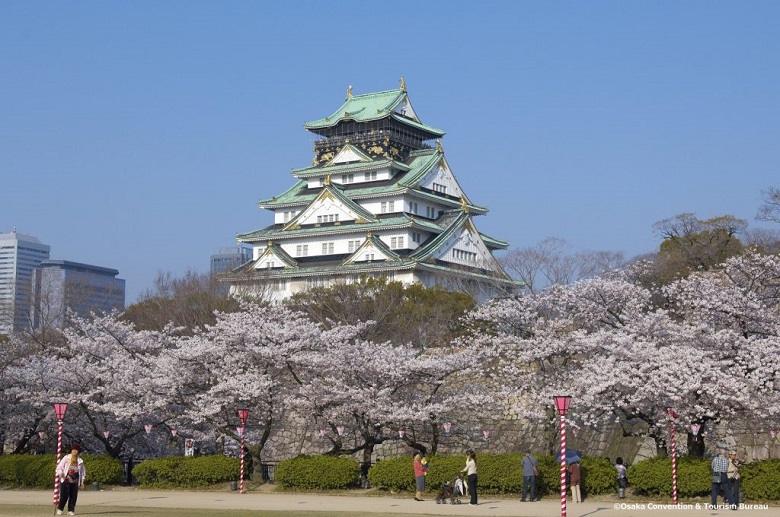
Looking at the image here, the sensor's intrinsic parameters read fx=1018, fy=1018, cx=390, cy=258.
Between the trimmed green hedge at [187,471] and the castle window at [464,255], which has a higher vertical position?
the castle window at [464,255]

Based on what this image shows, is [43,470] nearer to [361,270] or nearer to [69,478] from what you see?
[69,478]

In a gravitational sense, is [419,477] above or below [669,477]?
below

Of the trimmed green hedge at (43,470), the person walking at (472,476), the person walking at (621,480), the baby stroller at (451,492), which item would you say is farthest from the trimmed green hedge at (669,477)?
the trimmed green hedge at (43,470)

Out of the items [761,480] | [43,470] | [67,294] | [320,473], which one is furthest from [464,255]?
[761,480]

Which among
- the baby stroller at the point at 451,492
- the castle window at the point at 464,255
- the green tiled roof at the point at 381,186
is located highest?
the green tiled roof at the point at 381,186

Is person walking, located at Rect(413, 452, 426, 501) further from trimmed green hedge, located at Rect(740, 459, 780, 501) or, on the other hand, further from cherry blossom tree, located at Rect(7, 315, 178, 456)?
cherry blossom tree, located at Rect(7, 315, 178, 456)

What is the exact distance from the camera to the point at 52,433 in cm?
3522

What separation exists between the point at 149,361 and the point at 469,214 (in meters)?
41.5

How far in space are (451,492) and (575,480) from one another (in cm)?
304

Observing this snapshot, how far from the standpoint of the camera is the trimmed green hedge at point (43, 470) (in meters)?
30.0

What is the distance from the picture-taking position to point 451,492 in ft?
82.5

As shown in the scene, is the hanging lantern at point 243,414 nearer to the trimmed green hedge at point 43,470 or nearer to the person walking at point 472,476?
the trimmed green hedge at point 43,470

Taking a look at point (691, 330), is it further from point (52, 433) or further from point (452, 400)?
point (52, 433)

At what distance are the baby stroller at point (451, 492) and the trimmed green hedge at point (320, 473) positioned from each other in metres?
A: 3.58
